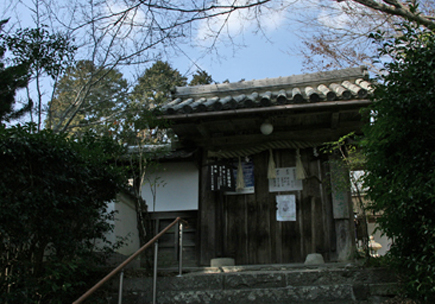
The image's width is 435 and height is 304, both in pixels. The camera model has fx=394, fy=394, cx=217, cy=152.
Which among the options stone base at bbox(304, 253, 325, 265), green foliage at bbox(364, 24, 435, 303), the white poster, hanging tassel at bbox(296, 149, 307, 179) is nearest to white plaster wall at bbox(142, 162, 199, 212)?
the white poster

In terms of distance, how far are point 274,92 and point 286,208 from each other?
297 centimetres

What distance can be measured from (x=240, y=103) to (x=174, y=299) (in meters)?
3.93

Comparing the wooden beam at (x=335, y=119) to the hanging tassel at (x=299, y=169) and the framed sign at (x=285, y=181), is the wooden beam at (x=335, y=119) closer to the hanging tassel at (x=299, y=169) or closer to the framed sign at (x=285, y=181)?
the hanging tassel at (x=299, y=169)

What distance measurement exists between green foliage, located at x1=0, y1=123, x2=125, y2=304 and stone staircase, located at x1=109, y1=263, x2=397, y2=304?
38.0 inches

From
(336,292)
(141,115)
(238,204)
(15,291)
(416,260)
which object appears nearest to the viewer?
(416,260)

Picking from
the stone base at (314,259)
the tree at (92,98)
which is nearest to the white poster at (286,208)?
the stone base at (314,259)

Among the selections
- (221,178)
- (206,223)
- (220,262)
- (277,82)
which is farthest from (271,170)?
(277,82)

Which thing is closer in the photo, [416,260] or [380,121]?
[416,260]

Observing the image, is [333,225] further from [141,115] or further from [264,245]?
[141,115]

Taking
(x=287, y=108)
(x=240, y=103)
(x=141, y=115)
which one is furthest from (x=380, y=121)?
(x=141, y=115)

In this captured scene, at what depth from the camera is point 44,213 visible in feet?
17.2

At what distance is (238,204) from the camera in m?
8.74

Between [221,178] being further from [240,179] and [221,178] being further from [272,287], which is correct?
[272,287]

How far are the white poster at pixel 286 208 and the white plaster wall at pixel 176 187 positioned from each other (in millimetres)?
1945
